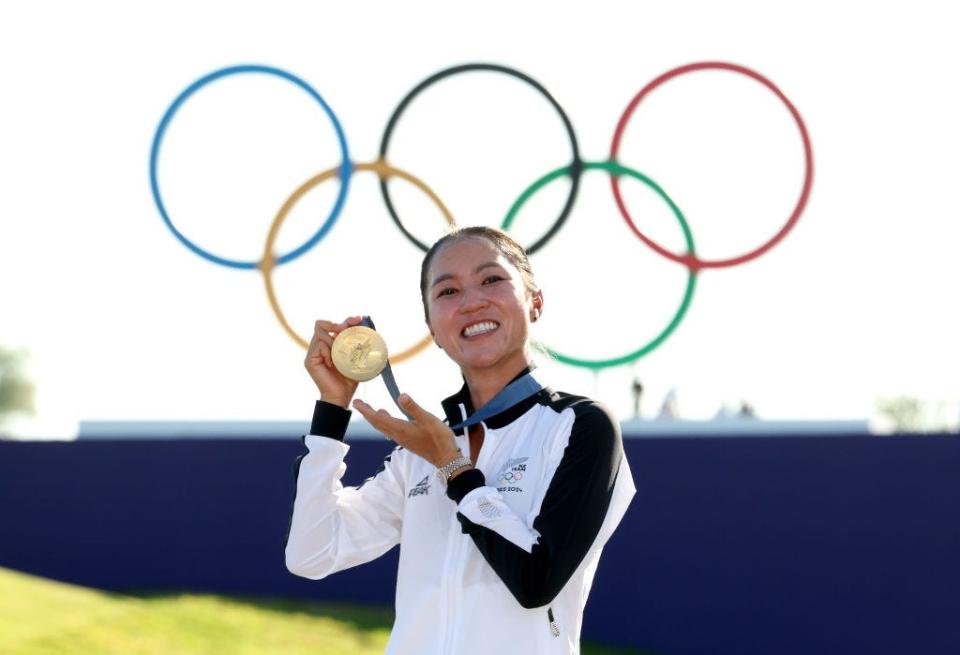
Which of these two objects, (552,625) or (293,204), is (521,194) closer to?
(293,204)

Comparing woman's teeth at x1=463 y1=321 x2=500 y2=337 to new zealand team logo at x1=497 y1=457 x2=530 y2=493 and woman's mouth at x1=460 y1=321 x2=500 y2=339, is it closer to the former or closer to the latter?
woman's mouth at x1=460 y1=321 x2=500 y2=339

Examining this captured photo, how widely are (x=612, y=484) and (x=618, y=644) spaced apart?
9120 mm

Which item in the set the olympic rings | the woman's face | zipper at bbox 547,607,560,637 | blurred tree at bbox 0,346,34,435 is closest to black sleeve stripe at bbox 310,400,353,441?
the woman's face

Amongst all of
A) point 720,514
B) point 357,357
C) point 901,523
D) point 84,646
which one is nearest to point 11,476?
point 84,646

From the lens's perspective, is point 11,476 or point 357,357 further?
point 11,476

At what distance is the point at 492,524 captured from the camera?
2750mm

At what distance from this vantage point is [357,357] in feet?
10.1

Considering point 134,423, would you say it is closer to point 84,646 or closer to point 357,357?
point 84,646

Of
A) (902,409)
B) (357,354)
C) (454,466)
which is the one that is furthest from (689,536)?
(902,409)

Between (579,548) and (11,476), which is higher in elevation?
(579,548)

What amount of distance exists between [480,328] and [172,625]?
678 centimetres

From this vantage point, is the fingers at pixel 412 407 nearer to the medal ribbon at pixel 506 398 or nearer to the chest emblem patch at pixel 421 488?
the medal ribbon at pixel 506 398

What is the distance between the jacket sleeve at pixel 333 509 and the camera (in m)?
3.08

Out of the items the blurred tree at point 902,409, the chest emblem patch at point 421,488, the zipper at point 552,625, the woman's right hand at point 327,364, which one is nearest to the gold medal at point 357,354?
the woman's right hand at point 327,364
